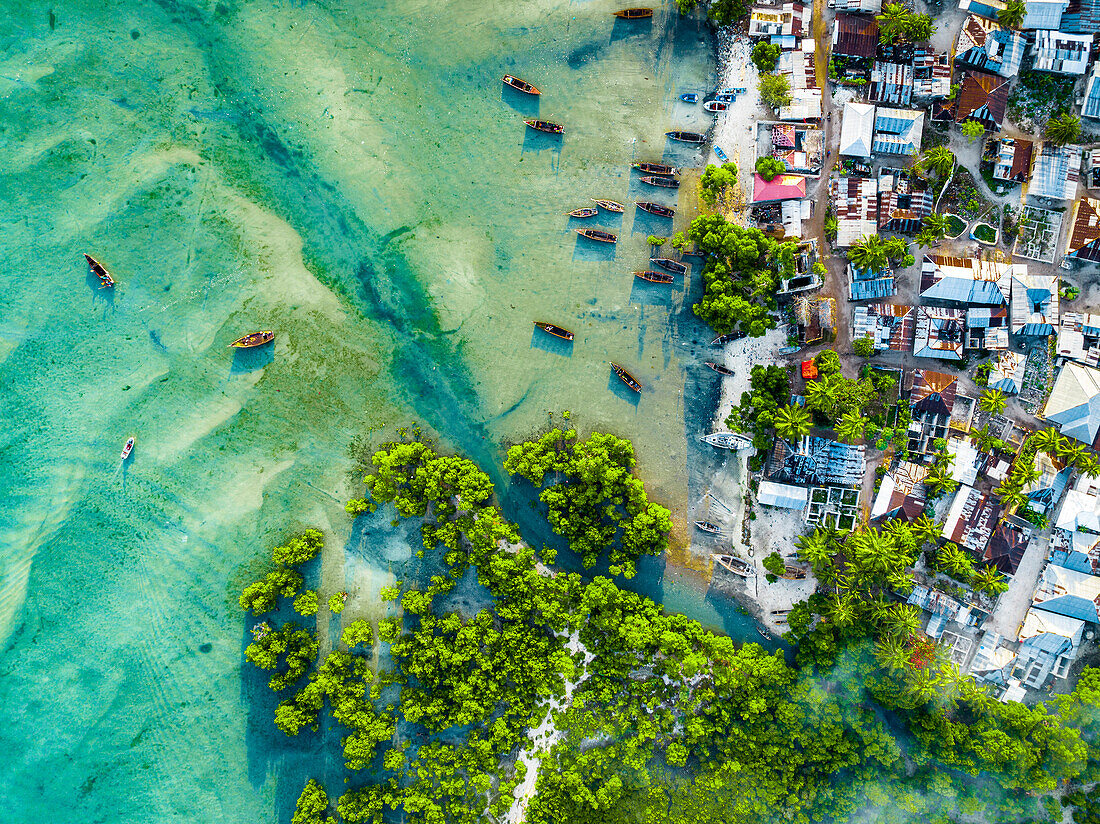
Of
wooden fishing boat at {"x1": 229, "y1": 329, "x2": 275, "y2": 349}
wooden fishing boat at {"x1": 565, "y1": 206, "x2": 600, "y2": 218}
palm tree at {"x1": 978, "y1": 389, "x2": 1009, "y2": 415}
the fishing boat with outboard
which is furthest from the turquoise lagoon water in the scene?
palm tree at {"x1": 978, "y1": 389, "x2": 1009, "y2": 415}

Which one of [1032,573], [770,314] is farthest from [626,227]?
[1032,573]

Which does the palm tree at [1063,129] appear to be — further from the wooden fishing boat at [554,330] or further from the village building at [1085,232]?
the wooden fishing boat at [554,330]

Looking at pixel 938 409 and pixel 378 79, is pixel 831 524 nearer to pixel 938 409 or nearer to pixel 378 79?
pixel 938 409

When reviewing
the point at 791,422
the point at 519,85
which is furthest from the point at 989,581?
the point at 519,85

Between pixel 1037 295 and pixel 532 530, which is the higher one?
pixel 1037 295

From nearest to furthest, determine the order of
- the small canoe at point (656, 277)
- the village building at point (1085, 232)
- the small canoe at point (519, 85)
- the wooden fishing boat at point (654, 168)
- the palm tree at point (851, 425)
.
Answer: the palm tree at point (851, 425) < the village building at point (1085, 232) < the small canoe at point (519, 85) < the wooden fishing boat at point (654, 168) < the small canoe at point (656, 277)

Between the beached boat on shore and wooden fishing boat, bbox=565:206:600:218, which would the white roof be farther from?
the beached boat on shore

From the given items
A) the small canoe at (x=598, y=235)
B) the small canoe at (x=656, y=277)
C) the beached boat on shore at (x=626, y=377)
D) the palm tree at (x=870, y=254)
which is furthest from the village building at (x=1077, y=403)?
the small canoe at (x=598, y=235)
